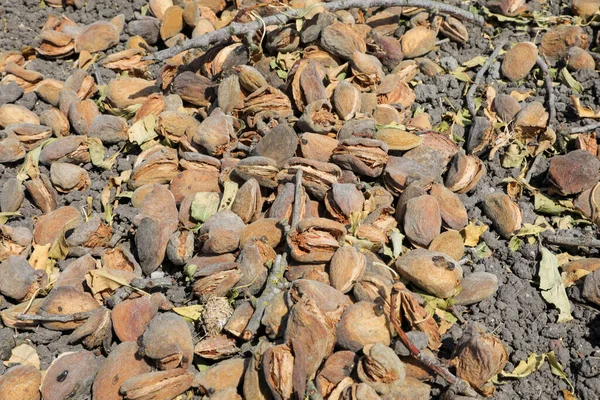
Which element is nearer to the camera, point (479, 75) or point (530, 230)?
point (530, 230)

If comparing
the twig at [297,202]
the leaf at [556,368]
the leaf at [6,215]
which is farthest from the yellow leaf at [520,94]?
the leaf at [6,215]

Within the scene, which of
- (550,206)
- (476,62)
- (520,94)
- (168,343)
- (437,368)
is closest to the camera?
(437,368)

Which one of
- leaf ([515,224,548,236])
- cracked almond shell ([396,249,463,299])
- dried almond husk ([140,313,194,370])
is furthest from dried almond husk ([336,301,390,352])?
leaf ([515,224,548,236])

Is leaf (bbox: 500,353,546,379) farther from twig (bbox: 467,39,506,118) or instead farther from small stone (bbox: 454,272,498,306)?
twig (bbox: 467,39,506,118)

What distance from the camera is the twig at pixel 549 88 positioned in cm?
324

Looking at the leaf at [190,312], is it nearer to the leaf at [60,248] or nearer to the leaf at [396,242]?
the leaf at [60,248]

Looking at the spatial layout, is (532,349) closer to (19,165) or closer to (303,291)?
(303,291)

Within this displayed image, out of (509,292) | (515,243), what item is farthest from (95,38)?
(509,292)

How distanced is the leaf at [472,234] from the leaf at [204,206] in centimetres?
116

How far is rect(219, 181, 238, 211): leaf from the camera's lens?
111 inches

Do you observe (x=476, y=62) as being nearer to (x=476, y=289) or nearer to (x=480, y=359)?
(x=476, y=289)

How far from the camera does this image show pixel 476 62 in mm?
3646

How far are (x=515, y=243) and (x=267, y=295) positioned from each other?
1190mm

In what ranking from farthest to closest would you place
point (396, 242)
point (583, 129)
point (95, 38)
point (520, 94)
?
point (95, 38)
point (520, 94)
point (583, 129)
point (396, 242)
